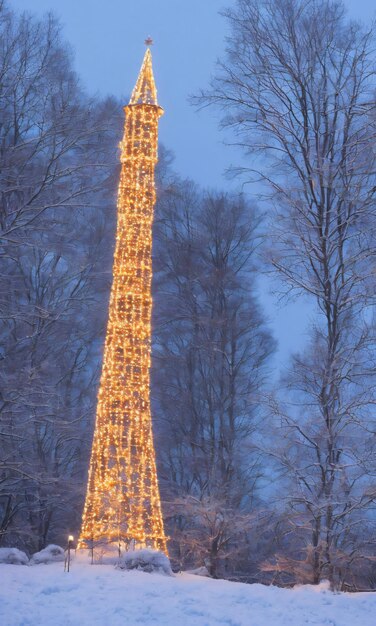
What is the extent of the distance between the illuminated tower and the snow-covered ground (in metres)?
2.18

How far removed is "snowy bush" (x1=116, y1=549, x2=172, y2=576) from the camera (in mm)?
11164

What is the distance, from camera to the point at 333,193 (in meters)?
11.4

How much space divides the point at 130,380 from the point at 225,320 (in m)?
5.61

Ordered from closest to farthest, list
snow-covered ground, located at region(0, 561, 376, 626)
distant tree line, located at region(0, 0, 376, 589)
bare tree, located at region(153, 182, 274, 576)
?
snow-covered ground, located at region(0, 561, 376, 626), distant tree line, located at region(0, 0, 376, 589), bare tree, located at region(153, 182, 274, 576)

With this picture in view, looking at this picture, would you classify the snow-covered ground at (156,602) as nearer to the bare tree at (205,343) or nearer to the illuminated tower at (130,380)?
the illuminated tower at (130,380)

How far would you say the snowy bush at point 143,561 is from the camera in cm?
1116

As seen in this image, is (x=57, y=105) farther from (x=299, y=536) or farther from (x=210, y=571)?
(x=210, y=571)

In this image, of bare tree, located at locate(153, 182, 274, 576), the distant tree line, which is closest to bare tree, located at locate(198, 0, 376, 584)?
the distant tree line

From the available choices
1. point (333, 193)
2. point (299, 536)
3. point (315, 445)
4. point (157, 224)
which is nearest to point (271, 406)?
point (315, 445)

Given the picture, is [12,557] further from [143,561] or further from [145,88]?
[145,88]

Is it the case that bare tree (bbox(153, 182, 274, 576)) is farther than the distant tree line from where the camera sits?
Yes

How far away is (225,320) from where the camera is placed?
18219mm

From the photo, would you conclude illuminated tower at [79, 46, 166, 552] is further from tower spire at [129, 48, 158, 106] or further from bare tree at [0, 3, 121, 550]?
bare tree at [0, 3, 121, 550]

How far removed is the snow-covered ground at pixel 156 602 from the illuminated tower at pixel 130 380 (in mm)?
2182
